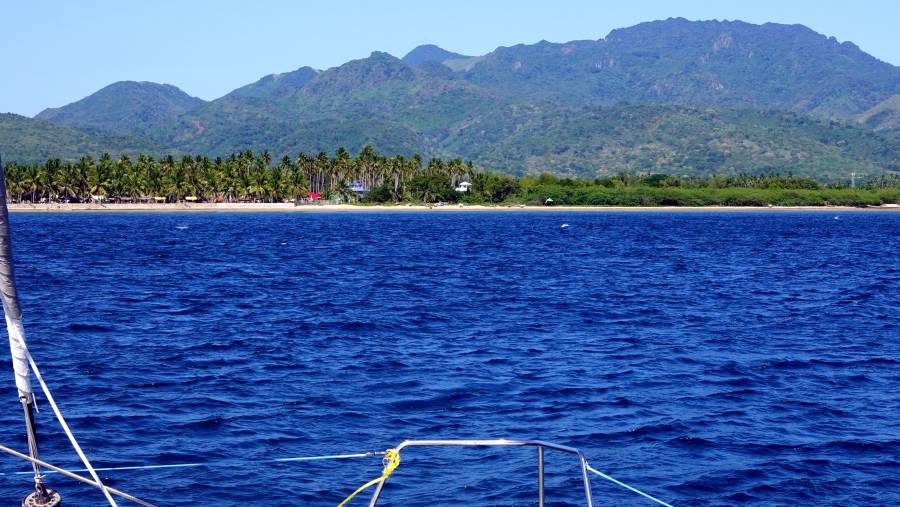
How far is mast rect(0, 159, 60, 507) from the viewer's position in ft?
37.0

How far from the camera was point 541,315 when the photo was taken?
4856cm

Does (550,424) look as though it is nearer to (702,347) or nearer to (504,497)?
(504,497)

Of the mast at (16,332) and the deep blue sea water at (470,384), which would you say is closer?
the mast at (16,332)

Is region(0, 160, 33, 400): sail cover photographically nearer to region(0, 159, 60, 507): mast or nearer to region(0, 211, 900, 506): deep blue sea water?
region(0, 159, 60, 507): mast

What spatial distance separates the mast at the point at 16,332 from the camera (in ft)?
37.0

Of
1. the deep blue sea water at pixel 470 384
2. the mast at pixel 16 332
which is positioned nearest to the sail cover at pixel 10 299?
the mast at pixel 16 332

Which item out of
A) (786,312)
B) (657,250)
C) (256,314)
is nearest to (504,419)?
(256,314)

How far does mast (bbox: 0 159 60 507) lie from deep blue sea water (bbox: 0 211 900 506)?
735cm

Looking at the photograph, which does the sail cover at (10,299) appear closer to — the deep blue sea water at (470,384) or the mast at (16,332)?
the mast at (16,332)

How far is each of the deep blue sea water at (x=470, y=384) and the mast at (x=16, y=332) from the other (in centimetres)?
735

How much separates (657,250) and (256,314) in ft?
228

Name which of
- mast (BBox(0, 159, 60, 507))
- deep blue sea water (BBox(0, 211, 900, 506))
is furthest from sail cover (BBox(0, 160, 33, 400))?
deep blue sea water (BBox(0, 211, 900, 506))

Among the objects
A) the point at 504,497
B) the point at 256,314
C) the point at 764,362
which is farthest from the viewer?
the point at 256,314

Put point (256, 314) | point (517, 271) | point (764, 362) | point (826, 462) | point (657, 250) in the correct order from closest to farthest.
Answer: point (826, 462)
point (764, 362)
point (256, 314)
point (517, 271)
point (657, 250)
